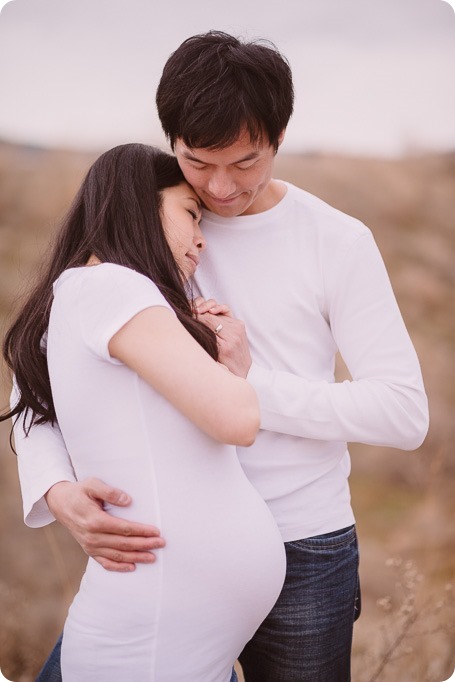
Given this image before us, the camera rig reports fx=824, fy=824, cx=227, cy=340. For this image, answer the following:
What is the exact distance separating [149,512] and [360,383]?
0.43m

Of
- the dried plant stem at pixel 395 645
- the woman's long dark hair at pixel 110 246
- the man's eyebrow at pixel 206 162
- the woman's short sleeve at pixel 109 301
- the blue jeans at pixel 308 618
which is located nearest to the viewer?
the woman's short sleeve at pixel 109 301

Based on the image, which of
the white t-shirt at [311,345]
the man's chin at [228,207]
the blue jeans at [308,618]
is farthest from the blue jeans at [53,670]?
the man's chin at [228,207]

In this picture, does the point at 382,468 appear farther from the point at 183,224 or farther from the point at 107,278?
the point at 107,278

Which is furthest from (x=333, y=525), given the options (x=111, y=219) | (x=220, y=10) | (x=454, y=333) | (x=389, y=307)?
(x=454, y=333)

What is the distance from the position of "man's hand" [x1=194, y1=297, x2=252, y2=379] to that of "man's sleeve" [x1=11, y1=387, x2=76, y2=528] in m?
0.33

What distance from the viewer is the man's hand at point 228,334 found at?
4.21ft

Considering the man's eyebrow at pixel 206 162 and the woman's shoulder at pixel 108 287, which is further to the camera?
the man's eyebrow at pixel 206 162

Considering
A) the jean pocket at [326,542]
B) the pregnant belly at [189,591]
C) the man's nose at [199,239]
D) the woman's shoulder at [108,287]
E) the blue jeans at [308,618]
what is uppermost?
the woman's shoulder at [108,287]

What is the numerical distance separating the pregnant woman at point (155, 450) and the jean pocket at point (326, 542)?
0.18 m

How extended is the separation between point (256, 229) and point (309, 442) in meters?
0.39

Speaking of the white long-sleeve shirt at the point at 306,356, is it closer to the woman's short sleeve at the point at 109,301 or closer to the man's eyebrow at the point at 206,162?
the man's eyebrow at the point at 206,162

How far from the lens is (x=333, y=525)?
1.45m

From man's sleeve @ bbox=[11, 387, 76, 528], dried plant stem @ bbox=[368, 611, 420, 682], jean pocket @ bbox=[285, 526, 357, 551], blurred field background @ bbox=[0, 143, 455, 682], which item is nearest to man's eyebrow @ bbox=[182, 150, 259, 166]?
man's sleeve @ bbox=[11, 387, 76, 528]

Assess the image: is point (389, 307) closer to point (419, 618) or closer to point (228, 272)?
point (228, 272)
